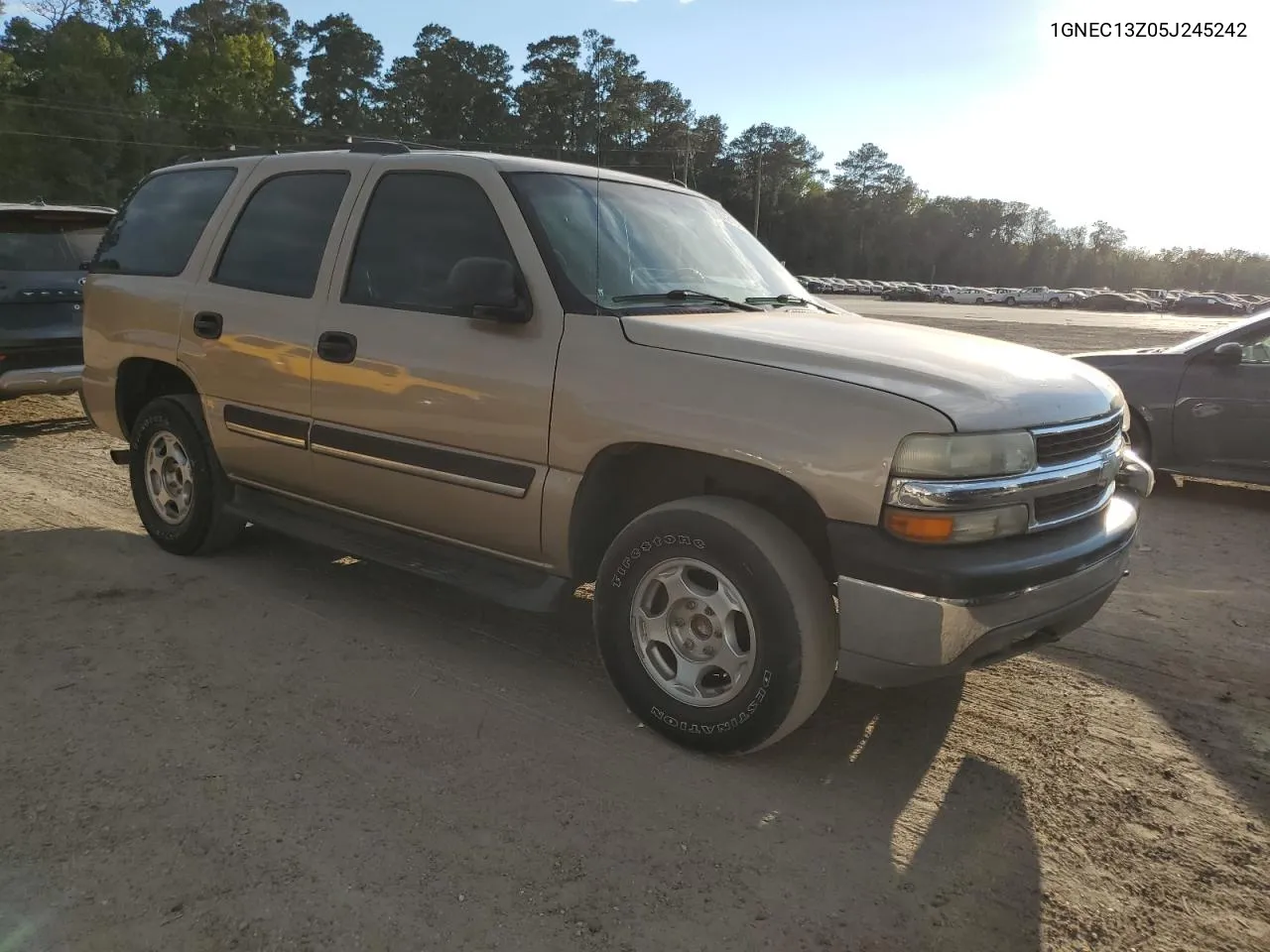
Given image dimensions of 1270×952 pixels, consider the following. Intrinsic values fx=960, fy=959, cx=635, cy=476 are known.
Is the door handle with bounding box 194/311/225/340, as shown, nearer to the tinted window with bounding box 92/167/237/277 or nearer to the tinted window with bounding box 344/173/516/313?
the tinted window with bounding box 92/167/237/277

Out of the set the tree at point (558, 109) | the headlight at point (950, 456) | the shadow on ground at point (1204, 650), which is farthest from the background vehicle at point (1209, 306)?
the headlight at point (950, 456)

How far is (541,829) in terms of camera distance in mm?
2748

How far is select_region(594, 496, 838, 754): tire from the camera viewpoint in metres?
2.90

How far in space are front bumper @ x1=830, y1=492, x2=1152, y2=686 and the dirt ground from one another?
50 cm

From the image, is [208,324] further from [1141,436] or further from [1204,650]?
[1141,436]

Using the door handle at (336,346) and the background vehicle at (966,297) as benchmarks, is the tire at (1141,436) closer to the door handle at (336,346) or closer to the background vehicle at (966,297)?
the door handle at (336,346)

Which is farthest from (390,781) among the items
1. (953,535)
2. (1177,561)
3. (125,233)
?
(1177,561)

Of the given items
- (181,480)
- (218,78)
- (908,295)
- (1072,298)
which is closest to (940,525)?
(181,480)

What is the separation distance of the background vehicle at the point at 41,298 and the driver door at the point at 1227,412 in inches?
337

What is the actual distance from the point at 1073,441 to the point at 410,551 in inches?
99.0

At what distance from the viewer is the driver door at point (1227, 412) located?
265 inches

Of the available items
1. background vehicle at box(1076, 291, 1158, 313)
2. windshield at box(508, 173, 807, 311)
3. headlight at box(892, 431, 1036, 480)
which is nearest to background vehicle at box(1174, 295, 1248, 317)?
background vehicle at box(1076, 291, 1158, 313)

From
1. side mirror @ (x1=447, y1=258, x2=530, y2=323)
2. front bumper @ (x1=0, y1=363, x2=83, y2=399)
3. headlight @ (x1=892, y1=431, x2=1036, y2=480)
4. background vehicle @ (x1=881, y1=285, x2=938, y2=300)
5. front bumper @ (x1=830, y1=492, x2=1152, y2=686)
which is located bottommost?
front bumper @ (x1=0, y1=363, x2=83, y2=399)

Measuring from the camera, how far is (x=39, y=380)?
7.71 metres
